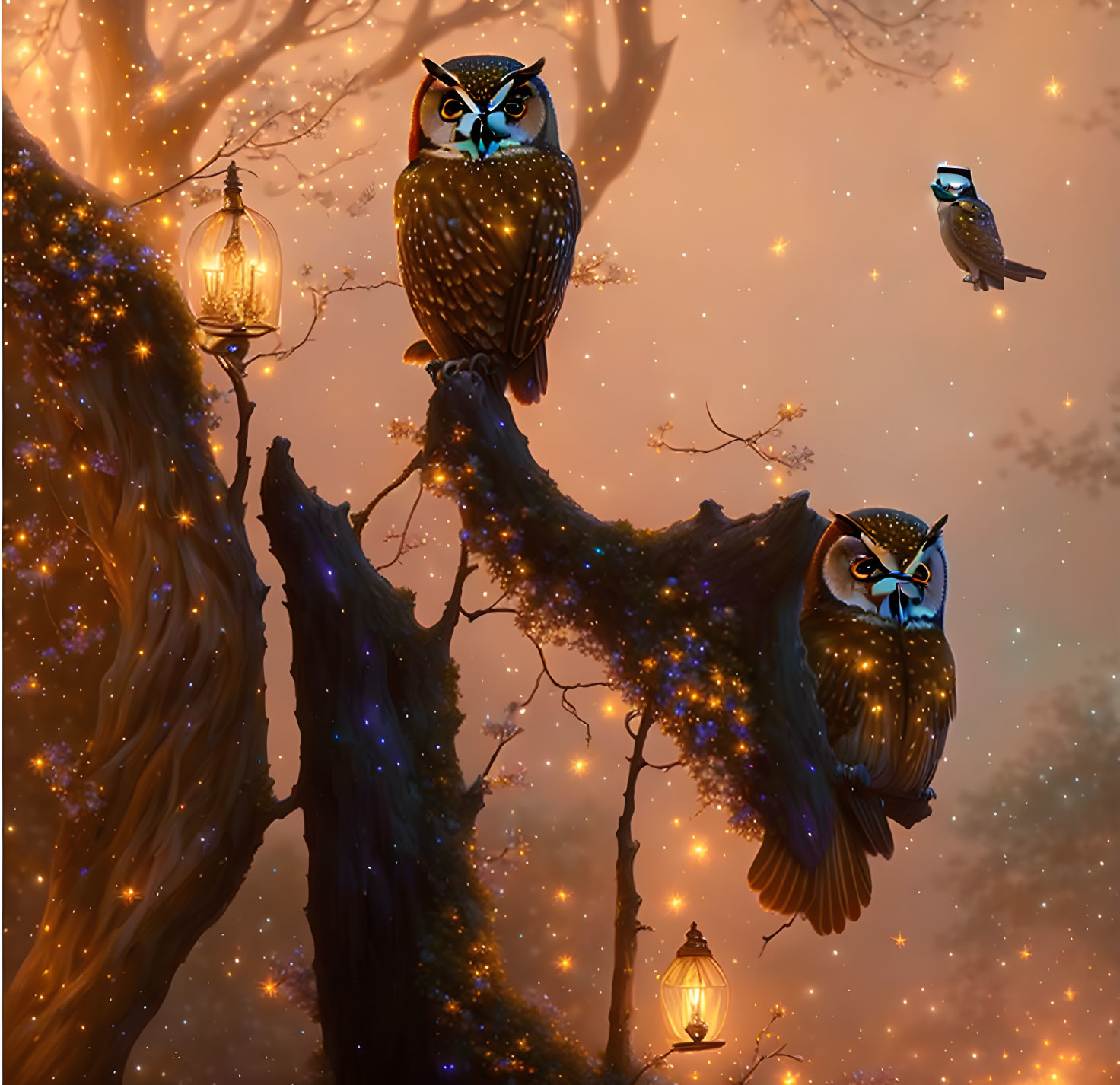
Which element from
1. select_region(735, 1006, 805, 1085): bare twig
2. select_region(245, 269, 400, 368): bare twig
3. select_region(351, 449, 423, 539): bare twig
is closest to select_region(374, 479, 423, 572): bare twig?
select_region(351, 449, 423, 539): bare twig

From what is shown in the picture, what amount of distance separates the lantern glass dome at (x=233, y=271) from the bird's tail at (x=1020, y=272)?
140 cm

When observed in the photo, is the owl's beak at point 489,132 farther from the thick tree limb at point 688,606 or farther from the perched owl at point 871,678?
the perched owl at point 871,678

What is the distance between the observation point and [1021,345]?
227 centimetres

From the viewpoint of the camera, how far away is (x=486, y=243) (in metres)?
1.70

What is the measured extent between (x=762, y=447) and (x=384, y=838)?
1040 mm

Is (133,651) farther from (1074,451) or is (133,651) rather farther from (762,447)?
(1074,451)

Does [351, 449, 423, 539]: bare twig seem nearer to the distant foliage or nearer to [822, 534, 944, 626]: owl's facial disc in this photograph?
[822, 534, 944, 626]: owl's facial disc

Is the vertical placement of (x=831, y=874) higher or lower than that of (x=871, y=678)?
lower

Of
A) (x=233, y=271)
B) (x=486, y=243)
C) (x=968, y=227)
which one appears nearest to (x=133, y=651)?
(x=233, y=271)

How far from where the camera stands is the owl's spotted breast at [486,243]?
170cm

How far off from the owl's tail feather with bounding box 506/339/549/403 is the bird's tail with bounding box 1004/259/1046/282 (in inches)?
38.5

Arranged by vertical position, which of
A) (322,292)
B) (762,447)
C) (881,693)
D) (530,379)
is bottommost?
(881,693)

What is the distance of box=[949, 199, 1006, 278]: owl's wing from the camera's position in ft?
7.03

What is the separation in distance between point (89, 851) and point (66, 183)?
3.62 feet
